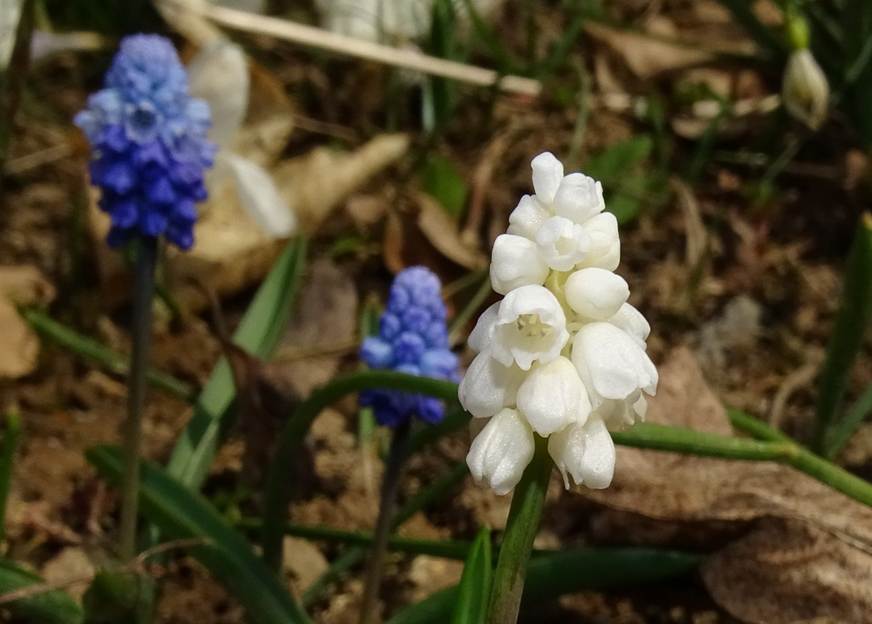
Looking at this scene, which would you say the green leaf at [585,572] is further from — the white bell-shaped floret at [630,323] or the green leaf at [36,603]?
the white bell-shaped floret at [630,323]

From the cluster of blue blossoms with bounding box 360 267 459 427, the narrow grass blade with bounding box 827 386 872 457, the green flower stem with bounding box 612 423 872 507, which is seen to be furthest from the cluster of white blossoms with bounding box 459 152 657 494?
the narrow grass blade with bounding box 827 386 872 457

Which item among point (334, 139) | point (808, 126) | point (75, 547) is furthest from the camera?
point (334, 139)

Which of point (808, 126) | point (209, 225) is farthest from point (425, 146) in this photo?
point (808, 126)

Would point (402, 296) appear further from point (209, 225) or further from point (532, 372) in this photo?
point (209, 225)

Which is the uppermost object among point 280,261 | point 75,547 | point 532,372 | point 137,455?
point 532,372

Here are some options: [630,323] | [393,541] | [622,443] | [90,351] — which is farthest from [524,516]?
[90,351]

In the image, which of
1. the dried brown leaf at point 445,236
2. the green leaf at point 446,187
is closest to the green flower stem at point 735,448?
the dried brown leaf at point 445,236

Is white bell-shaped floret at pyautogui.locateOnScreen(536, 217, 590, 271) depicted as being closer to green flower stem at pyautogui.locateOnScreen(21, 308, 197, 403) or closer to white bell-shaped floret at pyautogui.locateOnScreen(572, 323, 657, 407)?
white bell-shaped floret at pyautogui.locateOnScreen(572, 323, 657, 407)
